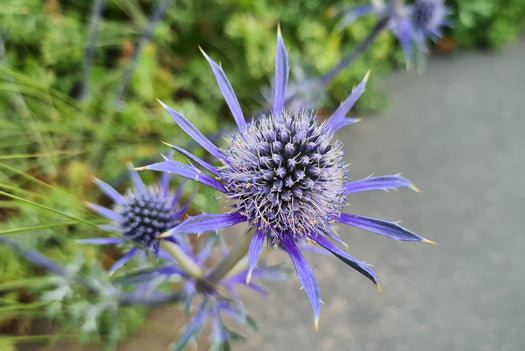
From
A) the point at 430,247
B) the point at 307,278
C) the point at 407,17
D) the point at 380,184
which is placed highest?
the point at 407,17

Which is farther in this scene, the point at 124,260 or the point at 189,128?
the point at 124,260

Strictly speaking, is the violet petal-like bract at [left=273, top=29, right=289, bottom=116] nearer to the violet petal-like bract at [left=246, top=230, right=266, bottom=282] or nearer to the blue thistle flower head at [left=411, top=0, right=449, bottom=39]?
the violet petal-like bract at [left=246, top=230, right=266, bottom=282]

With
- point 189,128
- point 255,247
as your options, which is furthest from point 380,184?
point 189,128

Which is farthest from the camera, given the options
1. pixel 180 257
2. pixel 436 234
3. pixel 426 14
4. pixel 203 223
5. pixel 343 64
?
pixel 436 234

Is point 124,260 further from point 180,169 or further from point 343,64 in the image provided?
point 343,64

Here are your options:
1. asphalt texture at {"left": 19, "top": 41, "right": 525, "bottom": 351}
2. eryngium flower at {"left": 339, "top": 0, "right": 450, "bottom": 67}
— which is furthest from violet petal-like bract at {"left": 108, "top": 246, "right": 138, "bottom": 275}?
eryngium flower at {"left": 339, "top": 0, "right": 450, "bottom": 67}

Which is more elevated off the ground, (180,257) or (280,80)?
(280,80)

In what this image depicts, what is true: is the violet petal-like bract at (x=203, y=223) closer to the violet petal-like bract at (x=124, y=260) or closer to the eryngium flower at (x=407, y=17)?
the violet petal-like bract at (x=124, y=260)
